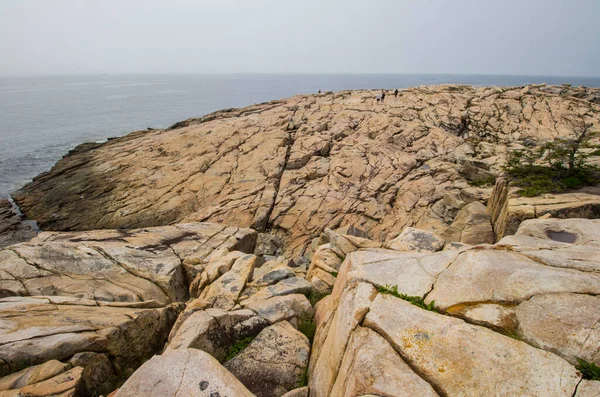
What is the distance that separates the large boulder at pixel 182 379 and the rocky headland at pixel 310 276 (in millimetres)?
36

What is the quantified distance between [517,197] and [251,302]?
14786mm

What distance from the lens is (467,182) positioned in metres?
25.3

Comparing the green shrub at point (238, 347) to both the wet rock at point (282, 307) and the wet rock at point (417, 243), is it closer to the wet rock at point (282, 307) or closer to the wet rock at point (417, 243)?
the wet rock at point (282, 307)

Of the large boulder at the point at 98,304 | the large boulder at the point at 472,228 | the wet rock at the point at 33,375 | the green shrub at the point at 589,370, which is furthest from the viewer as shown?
the large boulder at the point at 472,228

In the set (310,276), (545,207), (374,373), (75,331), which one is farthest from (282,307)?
(545,207)

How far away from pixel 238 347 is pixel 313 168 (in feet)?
76.1

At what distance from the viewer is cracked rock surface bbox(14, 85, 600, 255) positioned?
2588cm

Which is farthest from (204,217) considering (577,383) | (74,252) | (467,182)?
(577,383)

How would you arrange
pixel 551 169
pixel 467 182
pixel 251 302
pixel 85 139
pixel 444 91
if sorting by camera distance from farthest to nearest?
pixel 85 139, pixel 444 91, pixel 467 182, pixel 551 169, pixel 251 302

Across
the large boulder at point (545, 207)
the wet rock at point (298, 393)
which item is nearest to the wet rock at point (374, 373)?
the wet rock at point (298, 393)

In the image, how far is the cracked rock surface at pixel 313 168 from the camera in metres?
25.9

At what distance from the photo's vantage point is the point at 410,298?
7.27m

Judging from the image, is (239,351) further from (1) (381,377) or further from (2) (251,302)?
(1) (381,377)

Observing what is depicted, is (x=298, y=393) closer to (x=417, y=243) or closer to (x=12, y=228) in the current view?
(x=417, y=243)
